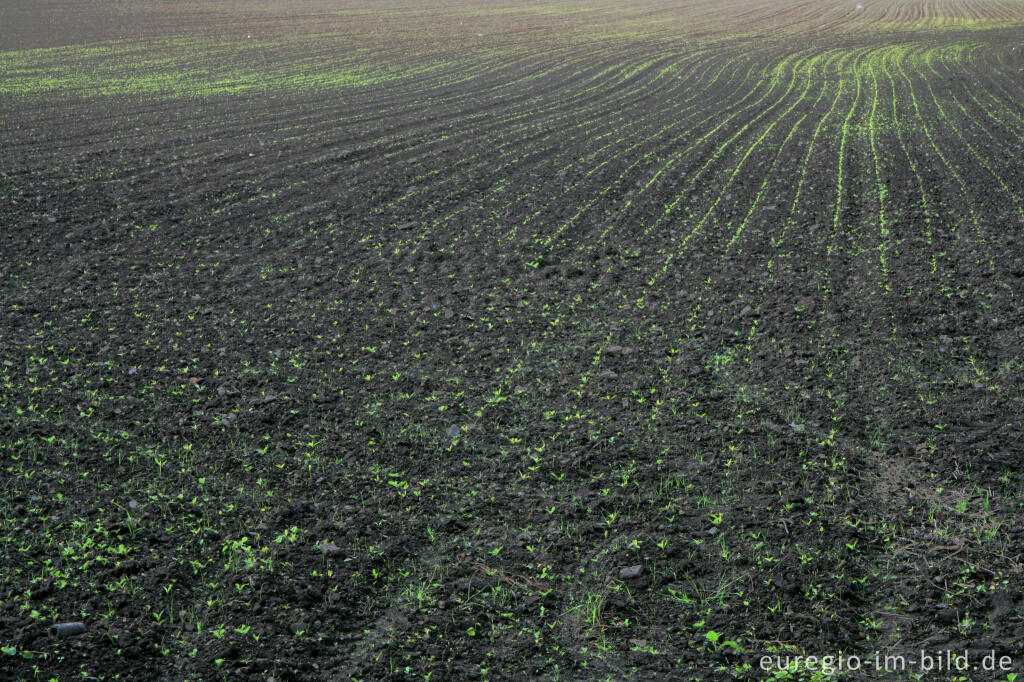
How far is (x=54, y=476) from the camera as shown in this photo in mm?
5102

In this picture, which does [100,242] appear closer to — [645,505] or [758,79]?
[645,505]

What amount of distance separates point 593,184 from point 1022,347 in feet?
21.4

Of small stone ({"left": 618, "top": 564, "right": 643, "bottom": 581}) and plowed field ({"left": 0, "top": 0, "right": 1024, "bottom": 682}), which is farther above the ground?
plowed field ({"left": 0, "top": 0, "right": 1024, "bottom": 682})

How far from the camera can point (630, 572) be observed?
14.4 feet

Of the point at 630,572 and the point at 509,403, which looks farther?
the point at 509,403

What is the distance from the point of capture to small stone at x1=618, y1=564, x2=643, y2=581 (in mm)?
4383

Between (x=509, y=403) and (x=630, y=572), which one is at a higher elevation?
(x=509, y=403)

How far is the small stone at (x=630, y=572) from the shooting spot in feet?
14.4

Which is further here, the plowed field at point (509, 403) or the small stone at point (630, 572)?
the small stone at point (630, 572)

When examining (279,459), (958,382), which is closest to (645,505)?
(279,459)

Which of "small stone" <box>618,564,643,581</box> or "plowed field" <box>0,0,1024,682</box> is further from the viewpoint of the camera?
"small stone" <box>618,564,643,581</box>

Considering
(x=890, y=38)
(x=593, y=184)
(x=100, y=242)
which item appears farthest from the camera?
(x=890, y=38)

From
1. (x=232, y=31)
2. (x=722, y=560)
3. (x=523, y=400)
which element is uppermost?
(x=232, y=31)

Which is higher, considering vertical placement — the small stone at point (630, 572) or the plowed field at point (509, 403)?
the plowed field at point (509, 403)
